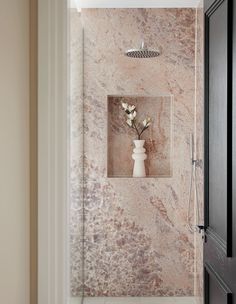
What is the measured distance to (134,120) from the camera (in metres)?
3.80

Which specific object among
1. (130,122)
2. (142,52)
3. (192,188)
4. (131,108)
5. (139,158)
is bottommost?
(192,188)

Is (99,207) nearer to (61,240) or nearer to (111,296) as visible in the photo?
(111,296)

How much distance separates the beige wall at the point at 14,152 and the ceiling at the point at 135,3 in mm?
2296

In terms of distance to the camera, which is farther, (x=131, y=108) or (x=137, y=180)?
(x=131, y=108)

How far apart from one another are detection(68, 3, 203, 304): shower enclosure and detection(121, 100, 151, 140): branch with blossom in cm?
14

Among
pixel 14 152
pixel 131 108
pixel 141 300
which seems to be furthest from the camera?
pixel 131 108

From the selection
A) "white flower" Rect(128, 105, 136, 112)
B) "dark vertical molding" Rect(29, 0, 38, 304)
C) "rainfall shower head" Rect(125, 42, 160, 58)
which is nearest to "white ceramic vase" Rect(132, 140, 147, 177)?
"white flower" Rect(128, 105, 136, 112)

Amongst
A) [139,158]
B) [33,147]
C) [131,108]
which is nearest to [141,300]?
[139,158]

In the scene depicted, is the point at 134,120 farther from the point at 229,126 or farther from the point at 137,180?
the point at 229,126

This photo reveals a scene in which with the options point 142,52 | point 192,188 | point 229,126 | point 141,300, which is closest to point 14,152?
point 229,126

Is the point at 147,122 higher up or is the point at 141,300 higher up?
the point at 147,122

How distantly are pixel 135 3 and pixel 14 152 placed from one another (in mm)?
2654

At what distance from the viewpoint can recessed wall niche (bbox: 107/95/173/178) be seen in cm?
379

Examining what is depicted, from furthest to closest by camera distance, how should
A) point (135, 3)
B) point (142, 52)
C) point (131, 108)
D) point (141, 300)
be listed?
1. point (131, 108)
2. point (141, 300)
3. point (135, 3)
4. point (142, 52)
